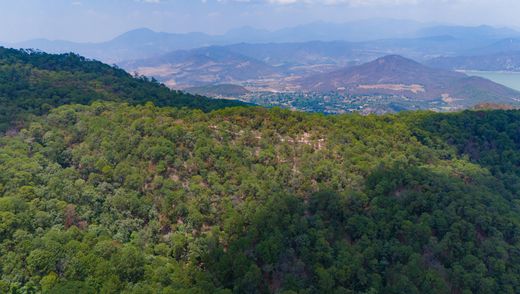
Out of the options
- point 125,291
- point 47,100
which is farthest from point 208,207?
point 47,100

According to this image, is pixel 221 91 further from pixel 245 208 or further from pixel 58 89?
pixel 245 208

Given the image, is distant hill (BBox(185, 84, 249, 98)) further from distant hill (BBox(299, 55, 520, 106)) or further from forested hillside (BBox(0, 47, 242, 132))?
forested hillside (BBox(0, 47, 242, 132))

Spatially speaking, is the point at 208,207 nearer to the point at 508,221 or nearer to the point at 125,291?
the point at 125,291

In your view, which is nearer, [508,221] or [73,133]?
[508,221]

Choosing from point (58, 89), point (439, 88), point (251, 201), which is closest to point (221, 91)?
point (439, 88)

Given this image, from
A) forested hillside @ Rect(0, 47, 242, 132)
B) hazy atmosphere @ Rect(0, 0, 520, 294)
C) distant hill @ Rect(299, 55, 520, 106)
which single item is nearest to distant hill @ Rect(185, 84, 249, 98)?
distant hill @ Rect(299, 55, 520, 106)

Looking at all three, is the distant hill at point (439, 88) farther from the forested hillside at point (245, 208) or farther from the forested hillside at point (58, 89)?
the forested hillside at point (58, 89)
